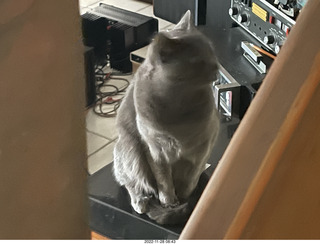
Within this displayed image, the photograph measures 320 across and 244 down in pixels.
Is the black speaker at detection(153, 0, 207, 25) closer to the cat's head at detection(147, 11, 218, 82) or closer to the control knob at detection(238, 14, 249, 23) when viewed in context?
the control knob at detection(238, 14, 249, 23)

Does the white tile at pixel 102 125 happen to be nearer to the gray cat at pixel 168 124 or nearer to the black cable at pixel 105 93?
the black cable at pixel 105 93

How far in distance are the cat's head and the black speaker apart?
4.18 ft

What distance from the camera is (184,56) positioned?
3.60ft

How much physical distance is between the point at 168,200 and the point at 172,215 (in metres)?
0.04

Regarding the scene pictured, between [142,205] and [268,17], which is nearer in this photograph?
[142,205]

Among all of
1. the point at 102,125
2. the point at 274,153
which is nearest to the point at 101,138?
the point at 102,125

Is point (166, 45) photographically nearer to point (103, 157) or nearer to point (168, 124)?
point (168, 124)

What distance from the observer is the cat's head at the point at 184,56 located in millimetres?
1088

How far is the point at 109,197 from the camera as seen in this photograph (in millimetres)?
1509

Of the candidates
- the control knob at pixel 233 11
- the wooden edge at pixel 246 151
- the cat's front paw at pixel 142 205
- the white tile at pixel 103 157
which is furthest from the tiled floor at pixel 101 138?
the wooden edge at pixel 246 151

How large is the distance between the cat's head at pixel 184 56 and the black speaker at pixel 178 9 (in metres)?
1.27

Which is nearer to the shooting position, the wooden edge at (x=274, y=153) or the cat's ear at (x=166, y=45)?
the wooden edge at (x=274, y=153)
